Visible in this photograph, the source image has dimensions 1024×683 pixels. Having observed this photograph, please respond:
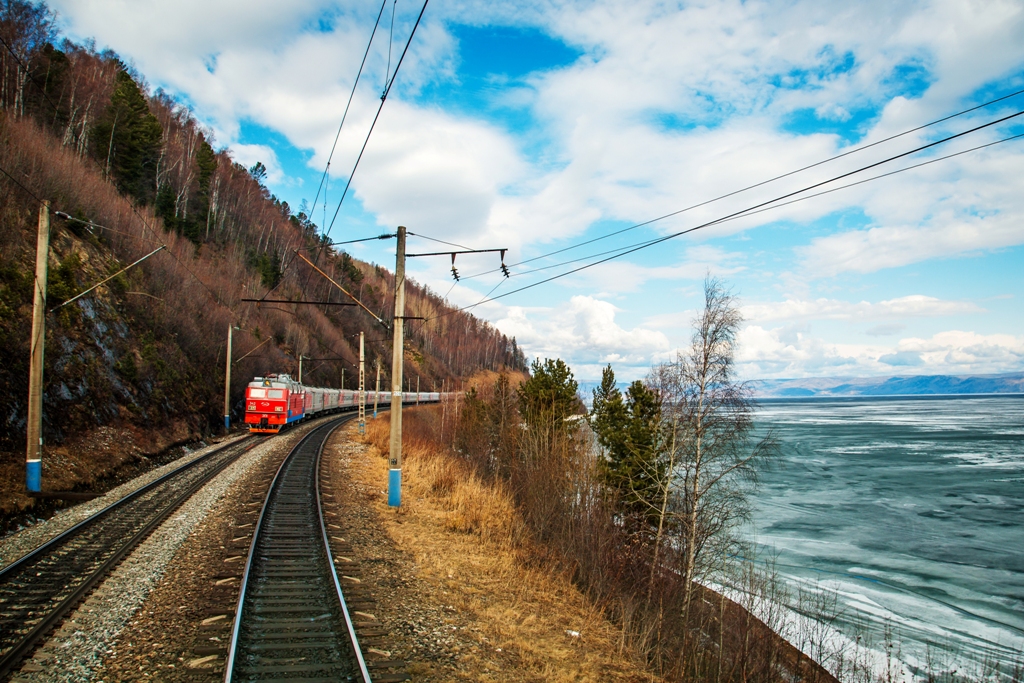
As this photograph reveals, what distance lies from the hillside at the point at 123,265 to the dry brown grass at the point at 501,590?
755 cm

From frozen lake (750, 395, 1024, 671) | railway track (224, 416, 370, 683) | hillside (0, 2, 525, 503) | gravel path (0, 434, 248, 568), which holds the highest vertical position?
hillside (0, 2, 525, 503)

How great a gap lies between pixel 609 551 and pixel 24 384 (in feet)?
52.2

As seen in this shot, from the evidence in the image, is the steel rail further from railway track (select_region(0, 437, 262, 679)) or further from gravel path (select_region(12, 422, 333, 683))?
railway track (select_region(0, 437, 262, 679))

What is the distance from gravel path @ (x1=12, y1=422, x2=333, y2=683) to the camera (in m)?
5.49

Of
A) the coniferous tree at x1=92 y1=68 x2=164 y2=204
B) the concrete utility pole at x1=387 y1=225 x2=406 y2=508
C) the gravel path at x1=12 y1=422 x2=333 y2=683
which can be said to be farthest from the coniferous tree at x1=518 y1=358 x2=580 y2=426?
the coniferous tree at x1=92 y1=68 x2=164 y2=204

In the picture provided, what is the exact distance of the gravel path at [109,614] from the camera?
549 cm

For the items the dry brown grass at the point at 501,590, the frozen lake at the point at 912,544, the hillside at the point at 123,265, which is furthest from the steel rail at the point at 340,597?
the frozen lake at the point at 912,544

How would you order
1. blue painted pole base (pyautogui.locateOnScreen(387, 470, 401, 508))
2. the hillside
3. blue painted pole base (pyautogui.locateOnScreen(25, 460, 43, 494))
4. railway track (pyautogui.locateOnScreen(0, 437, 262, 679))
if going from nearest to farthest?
railway track (pyautogui.locateOnScreen(0, 437, 262, 679)), blue painted pole base (pyautogui.locateOnScreen(25, 460, 43, 494)), blue painted pole base (pyautogui.locateOnScreen(387, 470, 401, 508)), the hillside

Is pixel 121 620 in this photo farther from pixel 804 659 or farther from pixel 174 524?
pixel 804 659

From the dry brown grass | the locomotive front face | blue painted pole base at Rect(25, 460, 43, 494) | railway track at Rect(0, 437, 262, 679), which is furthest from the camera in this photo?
the locomotive front face

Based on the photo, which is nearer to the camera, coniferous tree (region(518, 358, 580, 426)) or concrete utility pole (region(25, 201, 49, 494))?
concrete utility pole (region(25, 201, 49, 494))

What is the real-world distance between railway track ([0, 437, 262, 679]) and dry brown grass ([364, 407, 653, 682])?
4146 mm

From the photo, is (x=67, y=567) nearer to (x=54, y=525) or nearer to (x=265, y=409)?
(x=54, y=525)

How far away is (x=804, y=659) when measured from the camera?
14.2m
